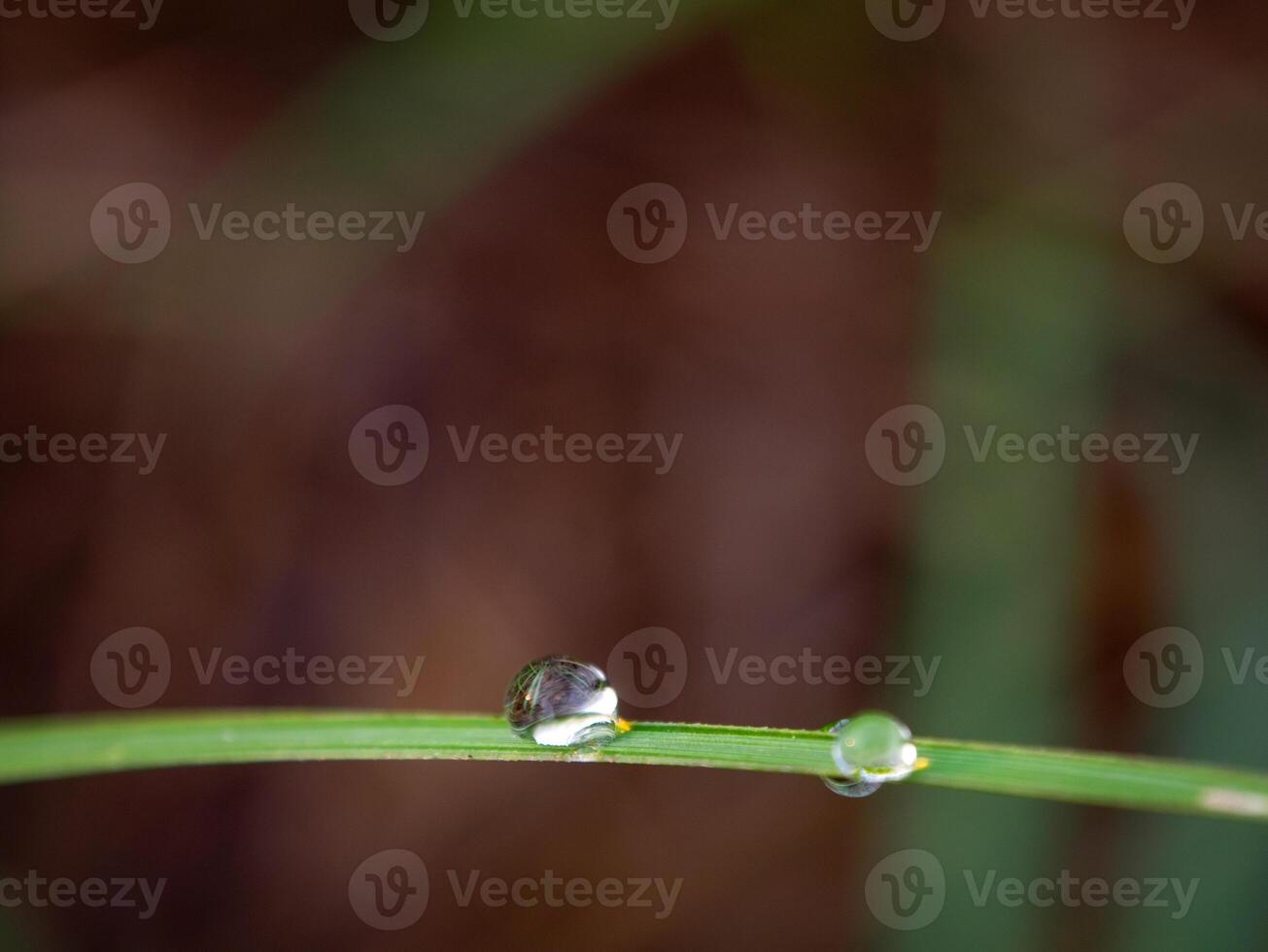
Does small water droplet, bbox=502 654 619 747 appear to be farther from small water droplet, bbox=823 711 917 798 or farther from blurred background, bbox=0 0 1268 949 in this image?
blurred background, bbox=0 0 1268 949

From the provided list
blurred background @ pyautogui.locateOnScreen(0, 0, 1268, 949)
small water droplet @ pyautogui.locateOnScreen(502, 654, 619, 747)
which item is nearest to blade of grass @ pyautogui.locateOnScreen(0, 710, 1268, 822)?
small water droplet @ pyautogui.locateOnScreen(502, 654, 619, 747)

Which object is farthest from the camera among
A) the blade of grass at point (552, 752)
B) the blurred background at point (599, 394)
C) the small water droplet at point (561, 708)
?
the blurred background at point (599, 394)

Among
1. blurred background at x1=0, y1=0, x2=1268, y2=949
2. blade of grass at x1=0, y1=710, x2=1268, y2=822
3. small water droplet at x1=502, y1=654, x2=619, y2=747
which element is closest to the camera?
blade of grass at x1=0, y1=710, x2=1268, y2=822

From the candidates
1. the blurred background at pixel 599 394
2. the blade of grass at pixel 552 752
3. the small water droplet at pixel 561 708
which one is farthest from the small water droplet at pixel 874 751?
the blurred background at pixel 599 394

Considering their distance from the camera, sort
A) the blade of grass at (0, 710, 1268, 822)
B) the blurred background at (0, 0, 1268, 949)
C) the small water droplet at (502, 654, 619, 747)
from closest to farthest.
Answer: the blade of grass at (0, 710, 1268, 822) < the small water droplet at (502, 654, 619, 747) < the blurred background at (0, 0, 1268, 949)

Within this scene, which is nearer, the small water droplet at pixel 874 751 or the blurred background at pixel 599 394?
the small water droplet at pixel 874 751

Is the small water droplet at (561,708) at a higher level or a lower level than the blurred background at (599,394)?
lower

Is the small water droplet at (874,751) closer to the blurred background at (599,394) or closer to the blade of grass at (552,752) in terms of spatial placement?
the blade of grass at (552,752)
